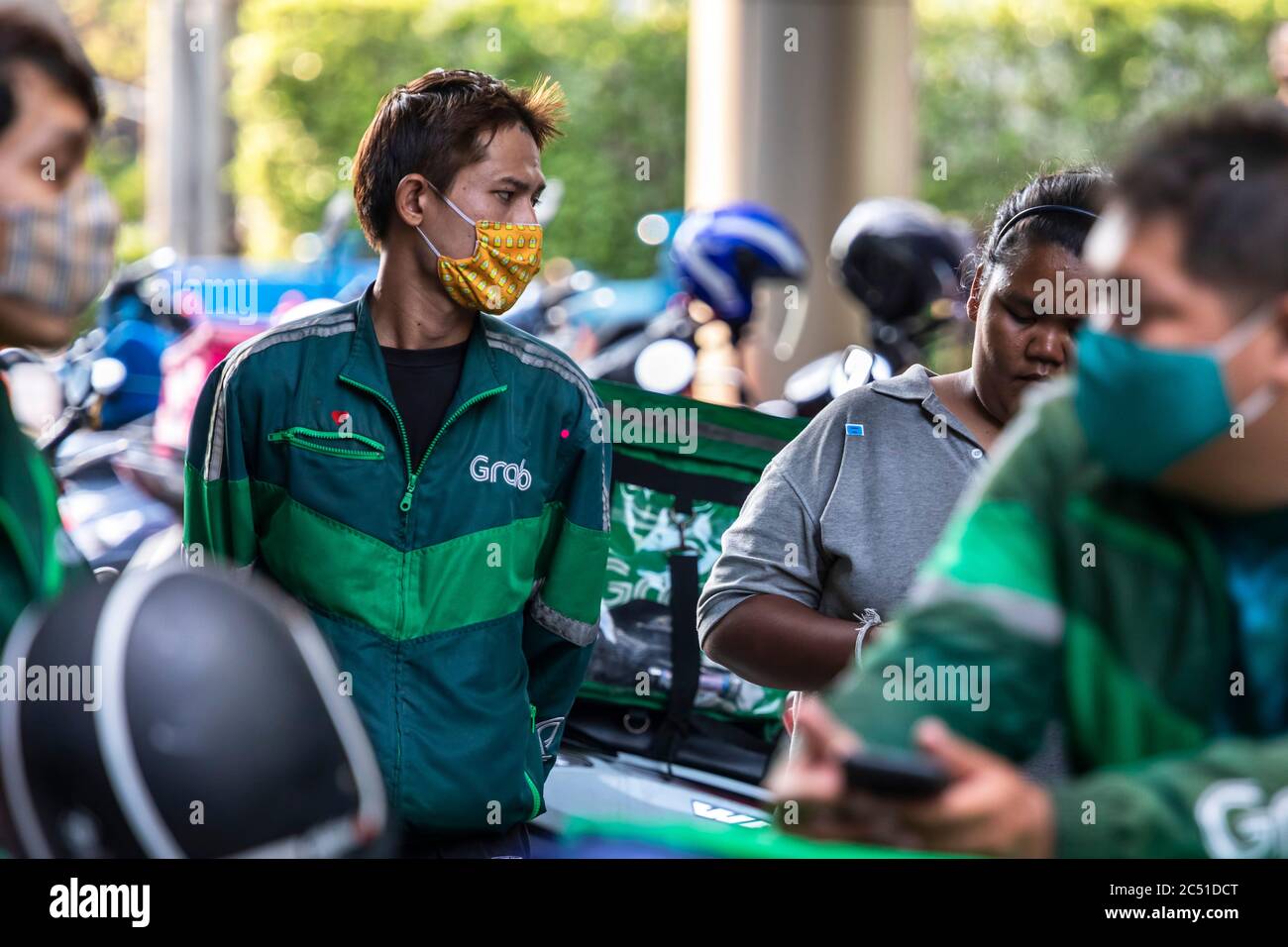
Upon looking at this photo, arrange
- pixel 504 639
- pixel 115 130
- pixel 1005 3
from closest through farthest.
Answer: pixel 504 639
pixel 1005 3
pixel 115 130

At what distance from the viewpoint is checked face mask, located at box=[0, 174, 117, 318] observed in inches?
74.2

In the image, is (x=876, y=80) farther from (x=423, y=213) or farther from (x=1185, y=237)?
(x=1185, y=237)

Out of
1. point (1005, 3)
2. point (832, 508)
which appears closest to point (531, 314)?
point (832, 508)

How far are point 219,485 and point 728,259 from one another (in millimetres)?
3843

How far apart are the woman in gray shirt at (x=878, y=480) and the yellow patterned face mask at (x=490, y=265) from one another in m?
0.67

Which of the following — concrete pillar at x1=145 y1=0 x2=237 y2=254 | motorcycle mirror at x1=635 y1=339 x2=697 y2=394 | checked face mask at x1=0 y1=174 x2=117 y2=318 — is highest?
concrete pillar at x1=145 y1=0 x2=237 y2=254

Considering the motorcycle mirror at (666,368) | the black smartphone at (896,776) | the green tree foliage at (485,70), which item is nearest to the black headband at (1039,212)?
the black smartphone at (896,776)

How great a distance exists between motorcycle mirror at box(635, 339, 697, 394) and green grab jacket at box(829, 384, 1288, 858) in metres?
4.03

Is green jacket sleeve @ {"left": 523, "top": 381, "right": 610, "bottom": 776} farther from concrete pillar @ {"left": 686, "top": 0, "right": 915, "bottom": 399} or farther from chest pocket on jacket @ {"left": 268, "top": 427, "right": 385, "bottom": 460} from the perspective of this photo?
concrete pillar @ {"left": 686, "top": 0, "right": 915, "bottom": 399}

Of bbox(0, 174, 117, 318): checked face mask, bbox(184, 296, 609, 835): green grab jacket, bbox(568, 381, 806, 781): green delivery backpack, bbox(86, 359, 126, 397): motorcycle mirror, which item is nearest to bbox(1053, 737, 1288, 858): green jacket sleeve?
bbox(0, 174, 117, 318): checked face mask

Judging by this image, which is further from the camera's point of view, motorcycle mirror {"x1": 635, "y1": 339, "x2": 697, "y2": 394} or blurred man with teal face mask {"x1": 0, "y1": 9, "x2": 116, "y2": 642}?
motorcycle mirror {"x1": 635, "y1": 339, "x2": 697, "y2": 394}

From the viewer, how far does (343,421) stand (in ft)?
9.86

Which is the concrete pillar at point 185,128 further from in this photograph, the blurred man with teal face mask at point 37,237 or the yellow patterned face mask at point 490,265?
the blurred man with teal face mask at point 37,237
